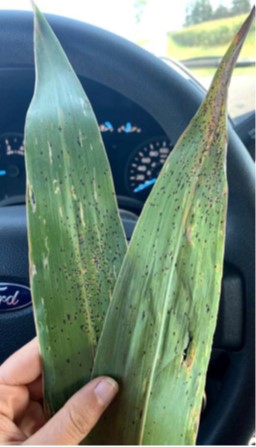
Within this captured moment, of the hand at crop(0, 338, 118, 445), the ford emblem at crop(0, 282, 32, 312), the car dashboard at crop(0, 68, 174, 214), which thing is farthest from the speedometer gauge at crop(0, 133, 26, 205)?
the hand at crop(0, 338, 118, 445)

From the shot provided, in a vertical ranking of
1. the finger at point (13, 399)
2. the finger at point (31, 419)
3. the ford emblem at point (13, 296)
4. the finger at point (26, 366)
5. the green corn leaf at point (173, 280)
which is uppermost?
the green corn leaf at point (173, 280)

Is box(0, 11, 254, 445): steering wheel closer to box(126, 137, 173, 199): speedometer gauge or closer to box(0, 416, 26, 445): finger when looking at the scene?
box(0, 416, 26, 445): finger

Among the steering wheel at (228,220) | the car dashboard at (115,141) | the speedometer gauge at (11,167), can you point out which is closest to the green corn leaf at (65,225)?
the steering wheel at (228,220)

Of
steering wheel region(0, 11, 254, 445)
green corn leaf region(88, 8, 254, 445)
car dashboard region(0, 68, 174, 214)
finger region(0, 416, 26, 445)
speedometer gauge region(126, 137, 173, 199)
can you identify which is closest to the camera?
green corn leaf region(88, 8, 254, 445)

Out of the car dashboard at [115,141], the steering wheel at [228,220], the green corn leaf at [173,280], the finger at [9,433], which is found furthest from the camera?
the car dashboard at [115,141]

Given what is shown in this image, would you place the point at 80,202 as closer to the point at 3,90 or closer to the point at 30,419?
the point at 30,419

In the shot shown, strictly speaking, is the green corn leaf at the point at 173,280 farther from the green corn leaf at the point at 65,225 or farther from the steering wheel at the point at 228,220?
the steering wheel at the point at 228,220

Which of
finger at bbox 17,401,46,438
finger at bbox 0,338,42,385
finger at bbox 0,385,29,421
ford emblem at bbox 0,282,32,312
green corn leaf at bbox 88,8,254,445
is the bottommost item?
finger at bbox 17,401,46,438
